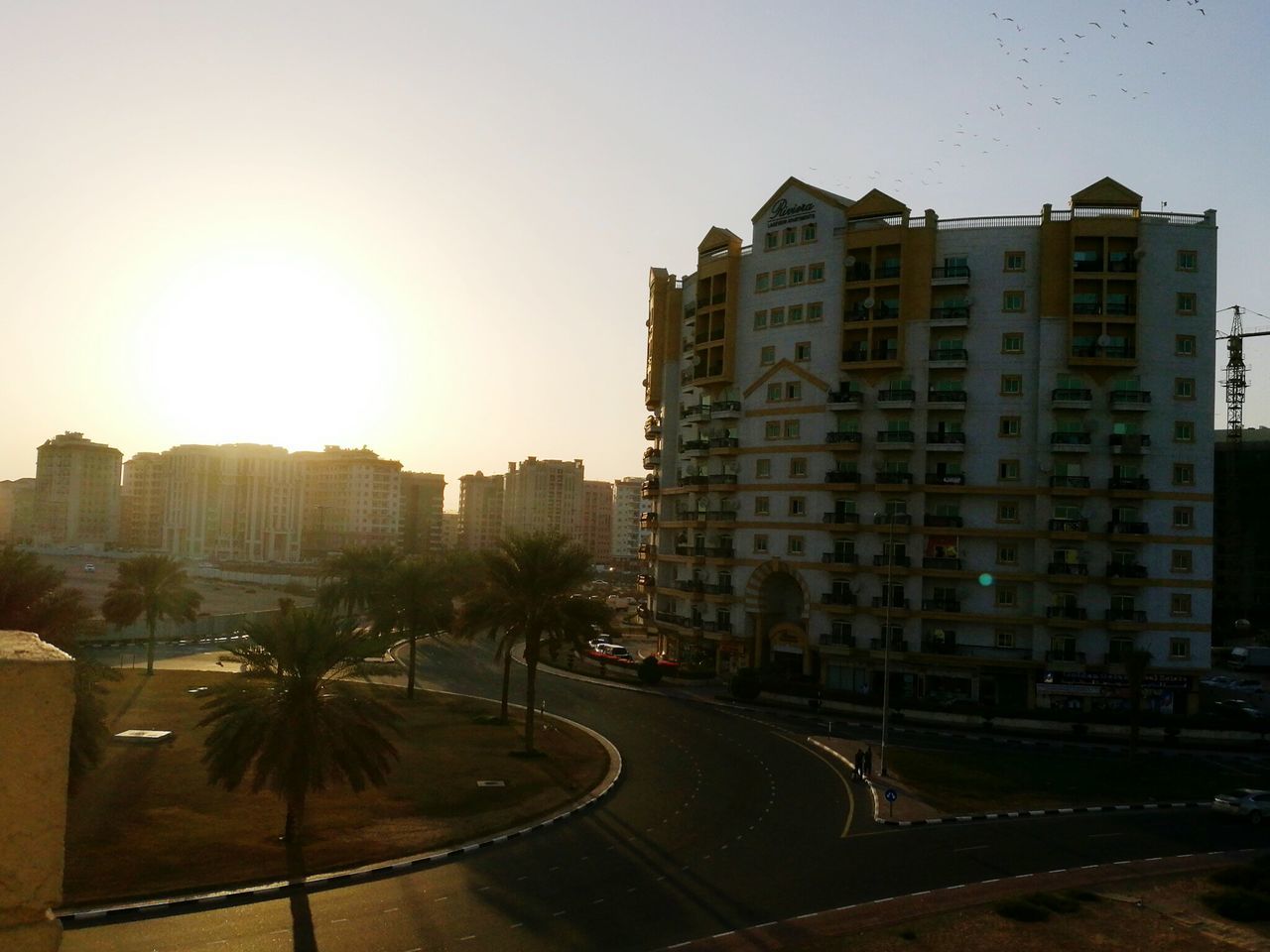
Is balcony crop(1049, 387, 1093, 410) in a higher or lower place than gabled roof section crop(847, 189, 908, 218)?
lower

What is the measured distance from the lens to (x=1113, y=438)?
60156mm

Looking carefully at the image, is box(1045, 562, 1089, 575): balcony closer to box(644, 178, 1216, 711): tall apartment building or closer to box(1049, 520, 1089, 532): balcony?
box(644, 178, 1216, 711): tall apartment building

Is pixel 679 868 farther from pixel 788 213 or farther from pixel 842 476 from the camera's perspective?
pixel 788 213

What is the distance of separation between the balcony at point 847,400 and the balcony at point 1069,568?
1599cm

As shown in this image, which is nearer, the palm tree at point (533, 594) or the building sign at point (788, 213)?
the palm tree at point (533, 594)

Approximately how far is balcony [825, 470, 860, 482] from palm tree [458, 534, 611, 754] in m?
24.9

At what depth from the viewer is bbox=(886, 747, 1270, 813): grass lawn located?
37500 mm

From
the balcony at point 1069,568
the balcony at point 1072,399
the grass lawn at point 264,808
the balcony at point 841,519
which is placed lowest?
the grass lawn at point 264,808

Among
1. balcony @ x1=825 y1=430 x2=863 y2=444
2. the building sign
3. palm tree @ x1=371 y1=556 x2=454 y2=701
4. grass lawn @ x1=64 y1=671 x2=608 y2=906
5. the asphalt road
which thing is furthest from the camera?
the building sign

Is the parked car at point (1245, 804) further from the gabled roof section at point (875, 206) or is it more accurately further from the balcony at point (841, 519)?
the gabled roof section at point (875, 206)

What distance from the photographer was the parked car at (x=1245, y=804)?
35.6 meters

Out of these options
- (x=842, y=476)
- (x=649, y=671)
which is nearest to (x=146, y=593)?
(x=649, y=671)

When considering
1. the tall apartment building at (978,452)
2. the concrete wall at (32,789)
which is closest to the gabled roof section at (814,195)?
the tall apartment building at (978,452)

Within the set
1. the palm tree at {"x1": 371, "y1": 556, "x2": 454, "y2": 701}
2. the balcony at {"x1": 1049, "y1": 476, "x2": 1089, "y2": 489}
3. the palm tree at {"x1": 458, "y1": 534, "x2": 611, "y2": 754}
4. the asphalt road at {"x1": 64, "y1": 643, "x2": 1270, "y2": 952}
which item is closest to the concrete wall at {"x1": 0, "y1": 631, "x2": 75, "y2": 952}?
the asphalt road at {"x1": 64, "y1": 643, "x2": 1270, "y2": 952}
